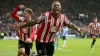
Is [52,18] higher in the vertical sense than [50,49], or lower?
higher

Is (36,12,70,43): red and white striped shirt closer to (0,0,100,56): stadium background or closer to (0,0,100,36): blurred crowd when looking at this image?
(0,0,100,56): stadium background

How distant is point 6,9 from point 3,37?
43.1 feet

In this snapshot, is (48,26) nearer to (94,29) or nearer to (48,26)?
(48,26)

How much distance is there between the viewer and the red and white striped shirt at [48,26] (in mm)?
10805

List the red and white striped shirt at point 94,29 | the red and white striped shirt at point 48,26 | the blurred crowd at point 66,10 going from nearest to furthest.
A: the red and white striped shirt at point 48,26 → the red and white striped shirt at point 94,29 → the blurred crowd at point 66,10

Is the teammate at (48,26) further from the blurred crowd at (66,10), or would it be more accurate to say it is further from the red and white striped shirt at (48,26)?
the blurred crowd at (66,10)

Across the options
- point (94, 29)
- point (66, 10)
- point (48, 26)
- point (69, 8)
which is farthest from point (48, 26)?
point (69, 8)

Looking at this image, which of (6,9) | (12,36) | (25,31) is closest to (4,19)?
(6,9)

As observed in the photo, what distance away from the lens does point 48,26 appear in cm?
1090

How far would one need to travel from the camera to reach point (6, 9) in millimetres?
61031

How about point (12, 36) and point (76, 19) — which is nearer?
Result: point (12, 36)

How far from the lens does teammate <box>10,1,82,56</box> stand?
1066 cm

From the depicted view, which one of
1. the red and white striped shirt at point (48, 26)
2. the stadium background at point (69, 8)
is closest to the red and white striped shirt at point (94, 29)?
the red and white striped shirt at point (48, 26)

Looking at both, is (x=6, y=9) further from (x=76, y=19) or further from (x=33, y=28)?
(x=33, y=28)
